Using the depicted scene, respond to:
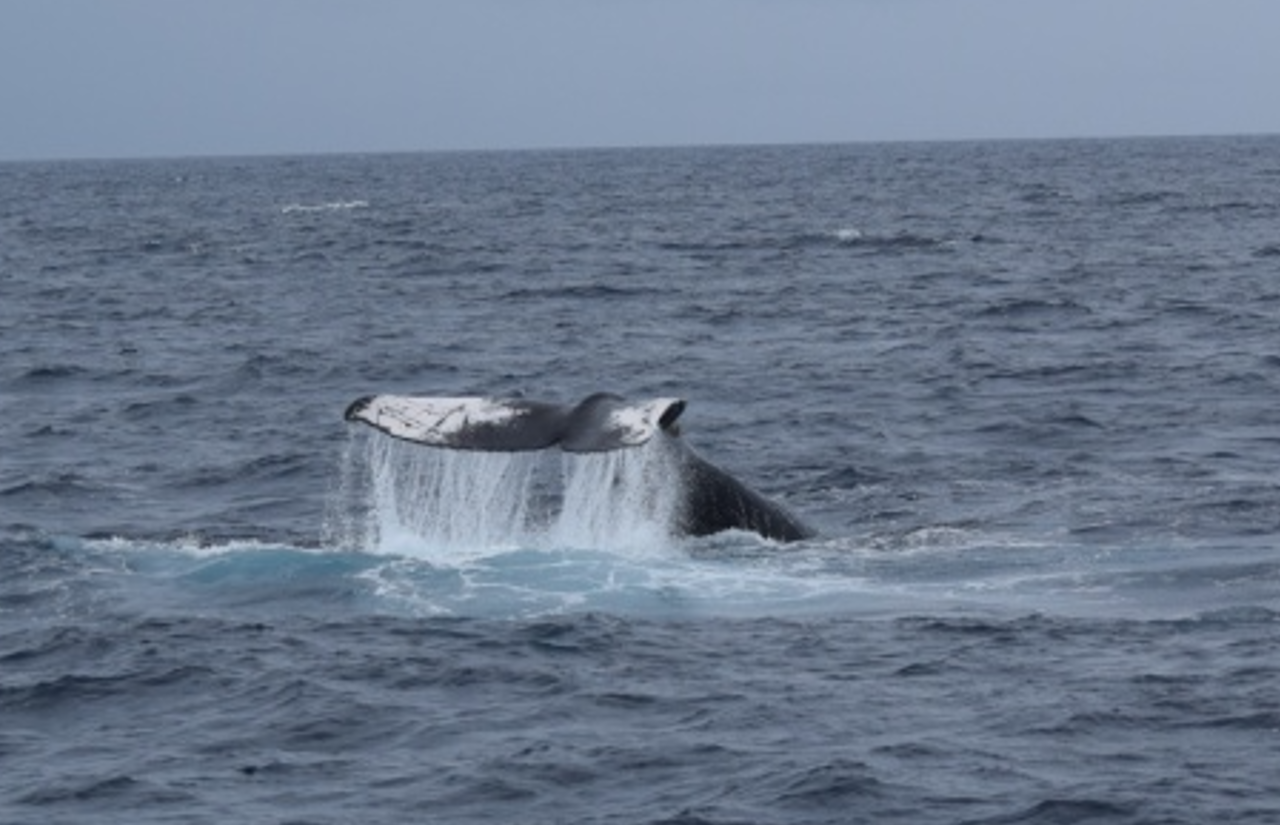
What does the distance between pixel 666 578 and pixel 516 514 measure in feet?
11.3

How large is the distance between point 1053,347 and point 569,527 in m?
17.3

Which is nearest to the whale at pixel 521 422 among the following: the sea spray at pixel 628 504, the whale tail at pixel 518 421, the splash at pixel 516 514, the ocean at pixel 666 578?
the whale tail at pixel 518 421

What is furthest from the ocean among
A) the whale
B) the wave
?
the wave

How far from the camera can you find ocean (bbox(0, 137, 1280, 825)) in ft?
40.9

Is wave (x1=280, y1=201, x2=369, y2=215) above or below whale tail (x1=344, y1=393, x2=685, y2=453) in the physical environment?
below

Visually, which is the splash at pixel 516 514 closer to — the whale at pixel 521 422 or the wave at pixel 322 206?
the whale at pixel 521 422

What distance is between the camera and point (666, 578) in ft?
54.2

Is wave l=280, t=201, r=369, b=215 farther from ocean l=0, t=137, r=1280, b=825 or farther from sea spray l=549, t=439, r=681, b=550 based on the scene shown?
sea spray l=549, t=439, r=681, b=550

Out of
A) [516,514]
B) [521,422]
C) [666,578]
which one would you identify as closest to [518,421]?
[521,422]

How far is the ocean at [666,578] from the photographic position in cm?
1246

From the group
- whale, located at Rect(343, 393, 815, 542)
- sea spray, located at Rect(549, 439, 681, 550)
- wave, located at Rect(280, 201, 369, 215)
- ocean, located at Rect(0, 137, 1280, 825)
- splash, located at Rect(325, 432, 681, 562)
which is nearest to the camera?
ocean, located at Rect(0, 137, 1280, 825)

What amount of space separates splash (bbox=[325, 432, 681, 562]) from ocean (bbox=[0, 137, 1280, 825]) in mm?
51

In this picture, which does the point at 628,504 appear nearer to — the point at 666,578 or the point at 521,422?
the point at 666,578

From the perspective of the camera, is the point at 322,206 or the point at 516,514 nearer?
the point at 516,514
